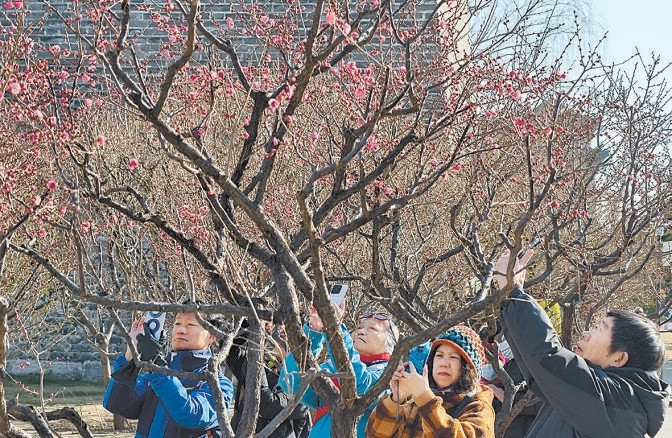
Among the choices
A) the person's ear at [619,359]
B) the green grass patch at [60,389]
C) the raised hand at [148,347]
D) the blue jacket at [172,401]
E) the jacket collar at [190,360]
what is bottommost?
the green grass patch at [60,389]

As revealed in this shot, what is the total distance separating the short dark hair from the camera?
3.76 meters

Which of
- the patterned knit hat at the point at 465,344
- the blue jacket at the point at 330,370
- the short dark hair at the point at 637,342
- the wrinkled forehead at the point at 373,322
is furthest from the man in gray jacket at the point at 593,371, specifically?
the wrinkled forehead at the point at 373,322

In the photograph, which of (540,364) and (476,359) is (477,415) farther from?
(540,364)

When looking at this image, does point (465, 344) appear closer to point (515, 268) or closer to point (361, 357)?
point (361, 357)

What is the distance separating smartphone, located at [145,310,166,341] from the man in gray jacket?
1.84 meters

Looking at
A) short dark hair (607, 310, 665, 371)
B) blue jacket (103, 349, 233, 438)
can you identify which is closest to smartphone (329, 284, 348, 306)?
blue jacket (103, 349, 233, 438)

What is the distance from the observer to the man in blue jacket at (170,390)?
16.0 feet

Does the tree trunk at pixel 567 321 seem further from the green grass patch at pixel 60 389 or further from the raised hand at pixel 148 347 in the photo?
the green grass patch at pixel 60 389

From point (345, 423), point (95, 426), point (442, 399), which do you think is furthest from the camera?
point (95, 426)

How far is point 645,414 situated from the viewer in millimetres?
3633

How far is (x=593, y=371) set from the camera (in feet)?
11.8

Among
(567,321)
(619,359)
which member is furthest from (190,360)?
(567,321)

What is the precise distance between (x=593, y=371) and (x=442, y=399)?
97 cm

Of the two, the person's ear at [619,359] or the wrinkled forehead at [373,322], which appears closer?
the person's ear at [619,359]
